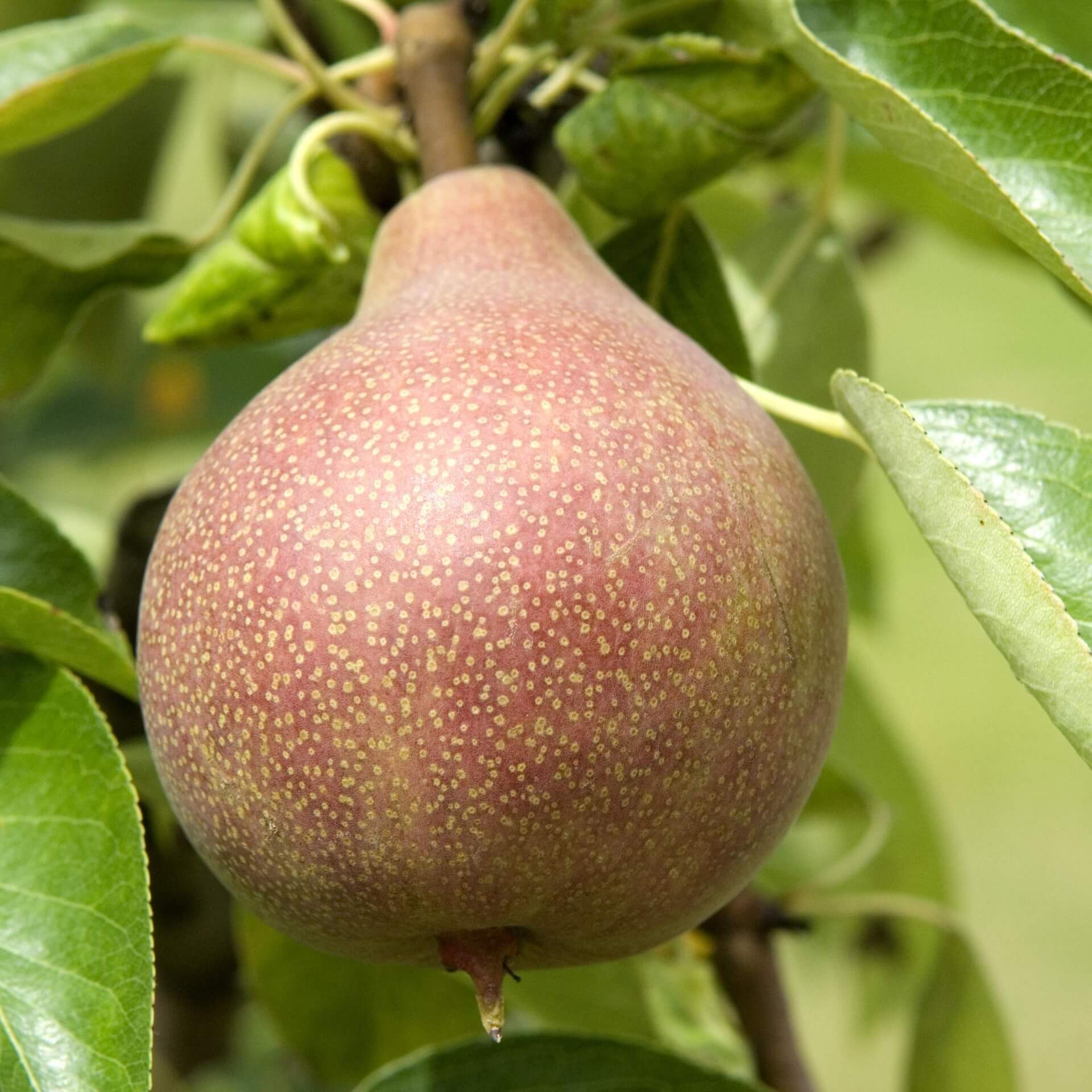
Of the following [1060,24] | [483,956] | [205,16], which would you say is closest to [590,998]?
[483,956]

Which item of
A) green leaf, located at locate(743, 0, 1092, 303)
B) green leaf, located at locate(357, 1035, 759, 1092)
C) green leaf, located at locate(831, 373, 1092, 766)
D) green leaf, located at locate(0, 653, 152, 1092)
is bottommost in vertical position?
green leaf, located at locate(357, 1035, 759, 1092)

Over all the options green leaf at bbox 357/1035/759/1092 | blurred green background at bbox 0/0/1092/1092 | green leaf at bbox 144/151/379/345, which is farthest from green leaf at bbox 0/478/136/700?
blurred green background at bbox 0/0/1092/1092

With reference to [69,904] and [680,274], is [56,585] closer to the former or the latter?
[69,904]

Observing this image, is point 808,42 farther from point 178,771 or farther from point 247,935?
point 247,935

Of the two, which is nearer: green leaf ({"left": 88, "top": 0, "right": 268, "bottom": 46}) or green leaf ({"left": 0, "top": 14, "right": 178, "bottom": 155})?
green leaf ({"left": 0, "top": 14, "right": 178, "bottom": 155})

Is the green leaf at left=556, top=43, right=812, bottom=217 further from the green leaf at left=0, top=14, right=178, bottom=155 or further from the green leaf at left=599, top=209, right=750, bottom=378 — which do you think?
the green leaf at left=0, top=14, right=178, bottom=155

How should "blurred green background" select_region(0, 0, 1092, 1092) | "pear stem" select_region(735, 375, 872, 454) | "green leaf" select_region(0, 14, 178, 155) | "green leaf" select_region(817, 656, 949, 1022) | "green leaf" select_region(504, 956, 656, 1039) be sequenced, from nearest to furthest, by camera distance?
"pear stem" select_region(735, 375, 872, 454), "green leaf" select_region(0, 14, 178, 155), "green leaf" select_region(504, 956, 656, 1039), "green leaf" select_region(817, 656, 949, 1022), "blurred green background" select_region(0, 0, 1092, 1092)

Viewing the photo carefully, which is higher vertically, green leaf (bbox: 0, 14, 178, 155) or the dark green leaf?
green leaf (bbox: 0, 14, 178, 155)

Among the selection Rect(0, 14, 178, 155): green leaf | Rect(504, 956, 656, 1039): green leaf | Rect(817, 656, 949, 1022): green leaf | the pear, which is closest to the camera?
the pear
